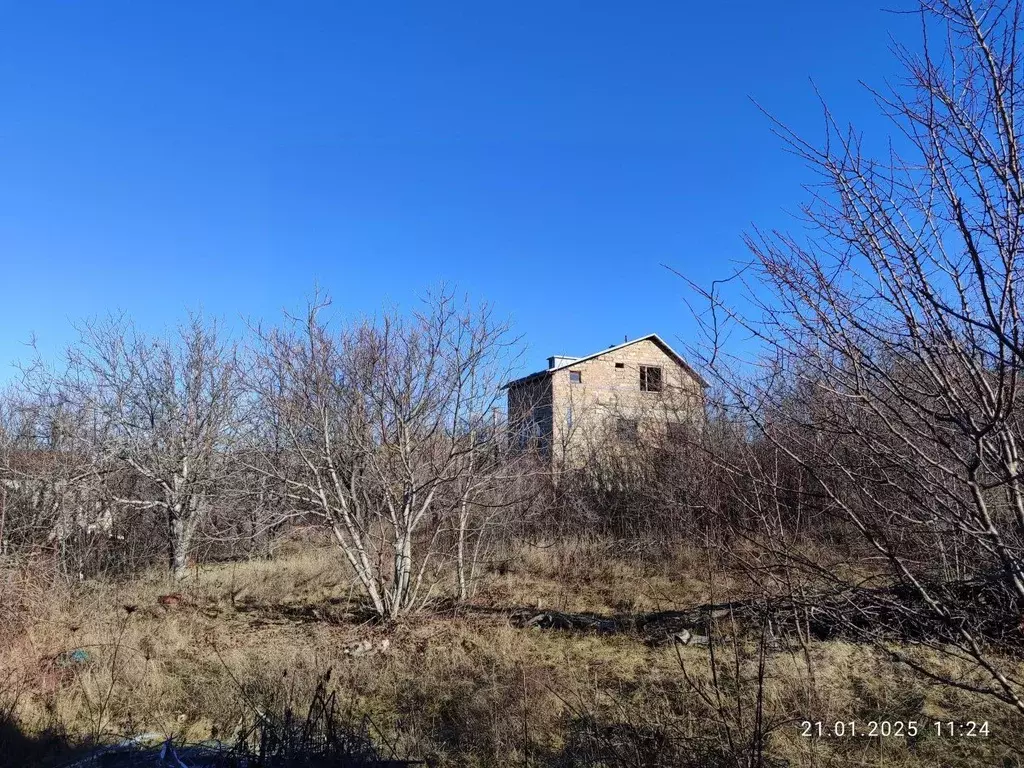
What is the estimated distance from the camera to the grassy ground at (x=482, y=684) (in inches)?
161

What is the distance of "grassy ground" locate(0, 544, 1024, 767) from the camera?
161 inches

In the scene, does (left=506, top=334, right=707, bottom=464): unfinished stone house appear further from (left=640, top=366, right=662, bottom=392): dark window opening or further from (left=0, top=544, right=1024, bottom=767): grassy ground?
(left=640, top=366, right=662, bottom=392): dark window opening

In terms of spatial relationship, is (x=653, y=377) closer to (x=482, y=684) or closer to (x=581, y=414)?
(x=482, y=684)

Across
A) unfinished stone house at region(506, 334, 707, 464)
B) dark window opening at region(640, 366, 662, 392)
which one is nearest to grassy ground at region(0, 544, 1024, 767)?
dark window opening at region(640, 366, 662, 392)

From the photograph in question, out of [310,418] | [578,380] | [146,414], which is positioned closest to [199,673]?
[310,418]

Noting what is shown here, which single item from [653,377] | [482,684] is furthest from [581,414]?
[653,377]

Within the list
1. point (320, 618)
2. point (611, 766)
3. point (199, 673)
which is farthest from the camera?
point (320, 618)

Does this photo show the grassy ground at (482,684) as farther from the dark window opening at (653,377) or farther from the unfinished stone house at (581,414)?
the unfinished stone house at (581,414)

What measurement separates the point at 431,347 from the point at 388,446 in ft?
4.83

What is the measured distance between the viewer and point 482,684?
5.86 metres

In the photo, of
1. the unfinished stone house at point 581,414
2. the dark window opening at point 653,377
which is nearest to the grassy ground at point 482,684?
the dark window opening at point 653,377

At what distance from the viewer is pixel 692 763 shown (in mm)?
3154

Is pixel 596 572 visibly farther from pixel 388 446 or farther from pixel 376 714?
pixel 376 714

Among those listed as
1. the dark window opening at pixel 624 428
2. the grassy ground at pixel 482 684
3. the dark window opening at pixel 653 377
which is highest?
the dark window opening at pixel 624 428
